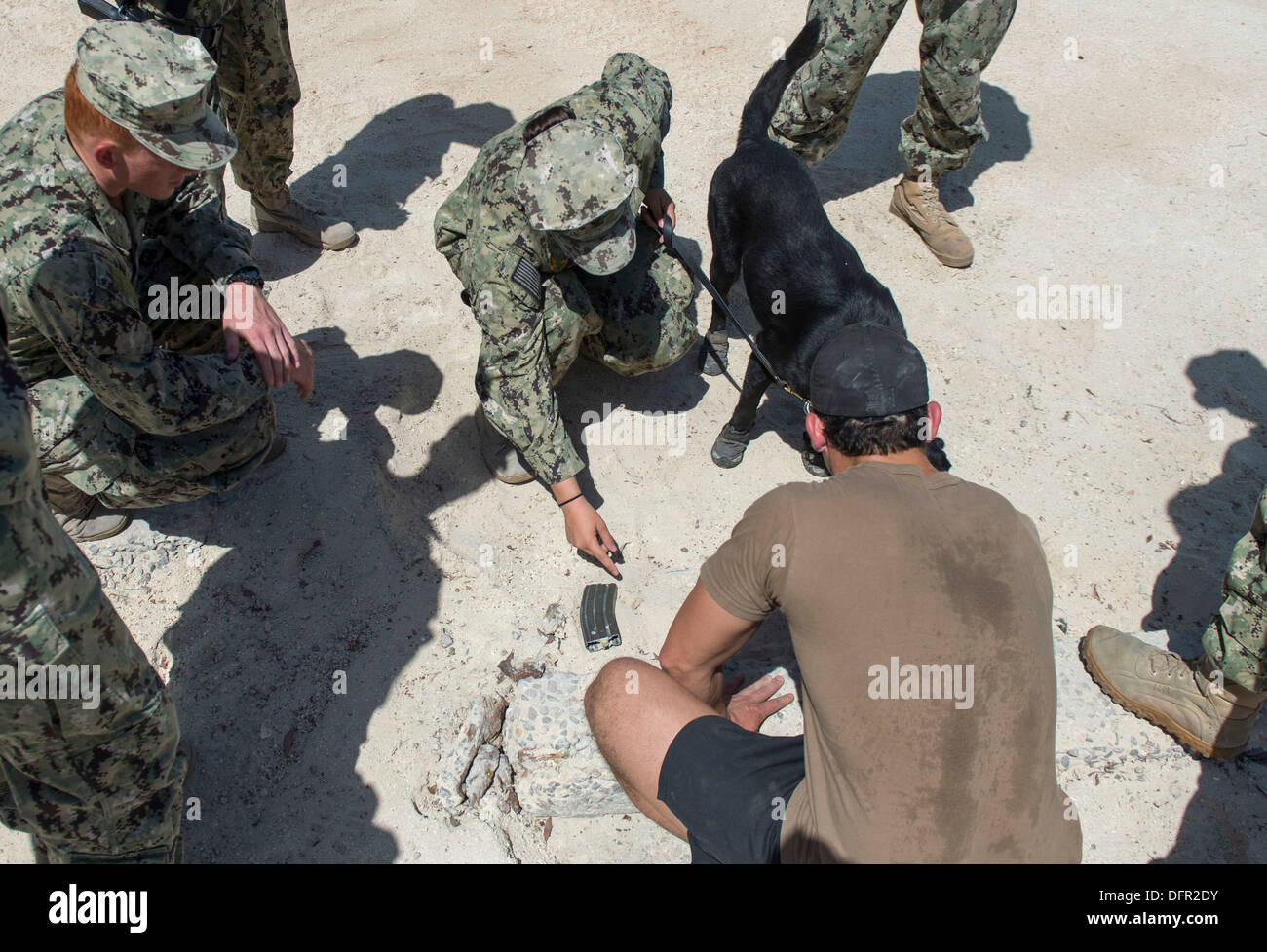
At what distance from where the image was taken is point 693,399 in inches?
140

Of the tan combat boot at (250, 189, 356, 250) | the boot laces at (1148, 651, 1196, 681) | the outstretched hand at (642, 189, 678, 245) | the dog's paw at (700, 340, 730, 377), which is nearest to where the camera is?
the boot laces at (1148, 651, 1196, 681)

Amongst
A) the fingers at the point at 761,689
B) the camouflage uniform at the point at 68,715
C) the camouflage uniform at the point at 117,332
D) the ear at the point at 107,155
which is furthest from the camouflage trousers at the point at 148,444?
the fingers at the point at 761,689

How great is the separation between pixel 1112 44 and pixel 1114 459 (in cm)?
341

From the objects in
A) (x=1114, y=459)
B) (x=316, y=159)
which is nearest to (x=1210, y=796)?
(x=1114, y=459)

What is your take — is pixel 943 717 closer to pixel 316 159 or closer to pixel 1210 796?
pixel 1210 796

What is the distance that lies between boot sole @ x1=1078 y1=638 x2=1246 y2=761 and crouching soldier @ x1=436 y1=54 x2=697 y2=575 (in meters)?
1.55

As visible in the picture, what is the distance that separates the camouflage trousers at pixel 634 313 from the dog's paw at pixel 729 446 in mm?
352

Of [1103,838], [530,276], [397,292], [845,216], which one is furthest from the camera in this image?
[845,216]

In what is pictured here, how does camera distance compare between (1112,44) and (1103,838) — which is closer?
(1103,838)

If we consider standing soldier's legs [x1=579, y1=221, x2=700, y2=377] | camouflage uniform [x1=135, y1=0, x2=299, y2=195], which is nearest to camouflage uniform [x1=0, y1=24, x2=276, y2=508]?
camouflage uniform [x1=135, y1=0, x2=299, y2=195]

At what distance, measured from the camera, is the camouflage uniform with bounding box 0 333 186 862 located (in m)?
1.57

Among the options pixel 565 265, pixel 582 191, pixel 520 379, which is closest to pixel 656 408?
pixel 565 265

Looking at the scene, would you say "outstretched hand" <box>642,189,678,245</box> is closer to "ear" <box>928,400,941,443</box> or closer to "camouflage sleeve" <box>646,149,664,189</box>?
"camouflage sleeve" <box>646,149,664,189</box>

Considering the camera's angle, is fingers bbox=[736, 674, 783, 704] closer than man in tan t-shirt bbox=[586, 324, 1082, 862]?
No
